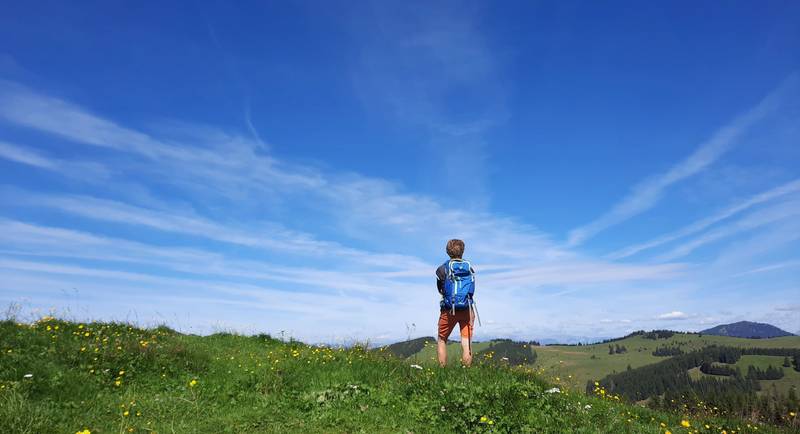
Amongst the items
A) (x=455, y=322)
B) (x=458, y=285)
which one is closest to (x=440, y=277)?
(x=458, y=285)

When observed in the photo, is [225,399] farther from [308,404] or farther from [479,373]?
[479,373]

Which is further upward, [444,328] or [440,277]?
[440,277]

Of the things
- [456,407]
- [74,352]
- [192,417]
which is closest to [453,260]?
[456,407]

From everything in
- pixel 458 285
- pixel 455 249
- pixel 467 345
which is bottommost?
pixel 467 345

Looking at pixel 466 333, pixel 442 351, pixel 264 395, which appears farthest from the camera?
pixel 466 333

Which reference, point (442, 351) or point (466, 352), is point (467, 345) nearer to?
point (466, 352)

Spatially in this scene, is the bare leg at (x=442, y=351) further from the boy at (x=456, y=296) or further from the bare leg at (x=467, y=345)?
the bare leg at (x=467, y=345)

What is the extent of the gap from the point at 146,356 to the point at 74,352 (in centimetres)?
159

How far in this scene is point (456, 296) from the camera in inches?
449

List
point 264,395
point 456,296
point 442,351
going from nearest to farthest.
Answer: point 264,395 < point 456,296 < point 442,351

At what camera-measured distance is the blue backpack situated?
11.4m

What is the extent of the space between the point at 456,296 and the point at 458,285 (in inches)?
11.0

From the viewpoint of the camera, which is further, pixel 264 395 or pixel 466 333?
pixel 466 333

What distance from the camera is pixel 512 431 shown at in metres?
7.45
